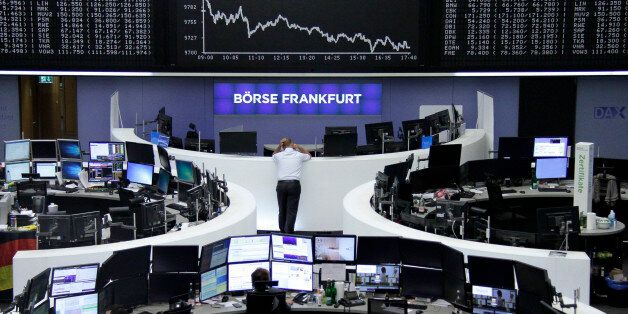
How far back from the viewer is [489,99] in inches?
523

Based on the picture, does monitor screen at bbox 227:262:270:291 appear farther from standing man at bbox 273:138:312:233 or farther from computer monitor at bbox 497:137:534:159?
computer monitor at bbox 497:137:534:159

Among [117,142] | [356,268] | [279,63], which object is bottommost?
[356,268]

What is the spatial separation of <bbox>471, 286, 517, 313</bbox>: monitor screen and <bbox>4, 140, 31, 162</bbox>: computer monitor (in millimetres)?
7114

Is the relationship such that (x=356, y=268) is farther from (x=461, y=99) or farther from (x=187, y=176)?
(x=461, y=99)

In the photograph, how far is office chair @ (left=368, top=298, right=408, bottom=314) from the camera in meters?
6.78

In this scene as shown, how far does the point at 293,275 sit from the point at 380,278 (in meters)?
0.70

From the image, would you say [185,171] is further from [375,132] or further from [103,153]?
[375,132]

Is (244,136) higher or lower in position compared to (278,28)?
lower

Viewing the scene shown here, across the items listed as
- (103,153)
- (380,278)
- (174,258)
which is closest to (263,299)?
(174,258)

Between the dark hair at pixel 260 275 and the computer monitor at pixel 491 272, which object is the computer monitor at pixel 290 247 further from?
the computer monitor at pixel 491 272

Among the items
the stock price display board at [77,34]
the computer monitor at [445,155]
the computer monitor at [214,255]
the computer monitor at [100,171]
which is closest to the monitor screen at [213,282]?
the computer monitor at [214,255]

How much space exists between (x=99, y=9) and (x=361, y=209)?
4.73 metres

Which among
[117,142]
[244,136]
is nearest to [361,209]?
[244,136]

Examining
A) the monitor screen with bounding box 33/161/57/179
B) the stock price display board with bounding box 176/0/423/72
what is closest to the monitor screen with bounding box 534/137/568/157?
the stock price display board with bounding box 176/0/423/72
